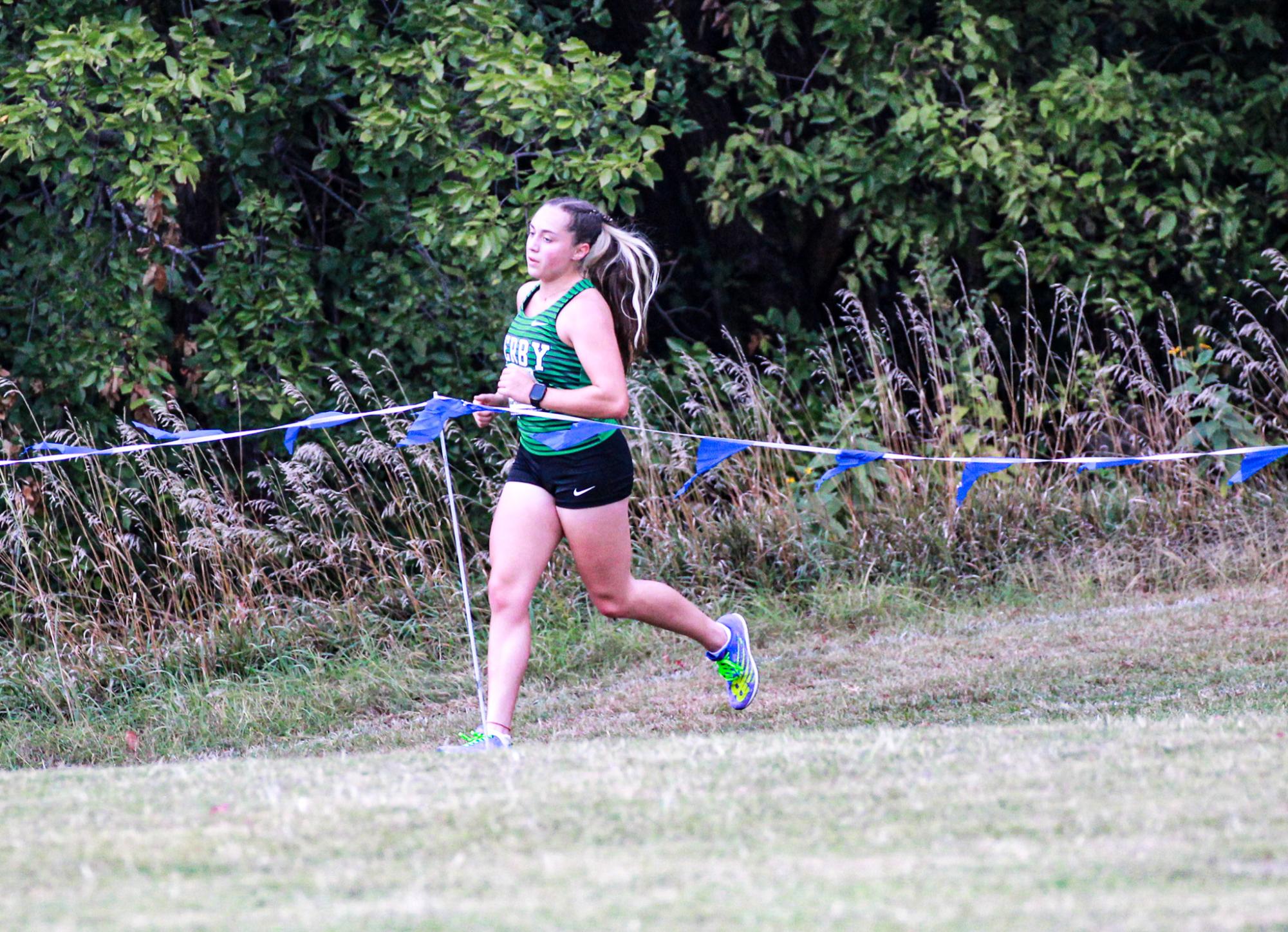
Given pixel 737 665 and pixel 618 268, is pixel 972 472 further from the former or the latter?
pixel 618 268

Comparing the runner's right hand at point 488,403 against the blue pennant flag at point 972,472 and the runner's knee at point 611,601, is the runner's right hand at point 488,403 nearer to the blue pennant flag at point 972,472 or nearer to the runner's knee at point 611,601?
the runner's knee at point 611,601

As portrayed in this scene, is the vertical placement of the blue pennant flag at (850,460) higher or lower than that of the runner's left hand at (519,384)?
lower

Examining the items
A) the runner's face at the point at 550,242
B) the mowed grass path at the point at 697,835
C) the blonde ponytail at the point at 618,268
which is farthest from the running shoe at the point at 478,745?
the runner's face at the point at 550,242

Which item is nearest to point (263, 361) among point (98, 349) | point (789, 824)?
point (98, 349)

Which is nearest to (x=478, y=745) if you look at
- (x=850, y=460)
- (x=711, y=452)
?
(x=711, y=452)

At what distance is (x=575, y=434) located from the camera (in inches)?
199

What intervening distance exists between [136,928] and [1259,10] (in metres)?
10.3

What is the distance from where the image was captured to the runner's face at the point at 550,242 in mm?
5117

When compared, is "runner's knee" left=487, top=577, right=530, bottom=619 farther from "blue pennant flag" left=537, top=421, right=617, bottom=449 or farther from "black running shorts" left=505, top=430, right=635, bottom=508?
"blue pennant flag" left=537, top=421, right=617, bottom=449

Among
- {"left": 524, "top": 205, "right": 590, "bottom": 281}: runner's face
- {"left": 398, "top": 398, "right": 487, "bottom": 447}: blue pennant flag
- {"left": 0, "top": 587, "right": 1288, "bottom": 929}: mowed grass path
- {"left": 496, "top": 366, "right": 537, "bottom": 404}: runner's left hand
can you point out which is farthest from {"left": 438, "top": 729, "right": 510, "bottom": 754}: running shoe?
{"left": 524, "top": 205, "right": 590, "bottom": 281}: runner's face

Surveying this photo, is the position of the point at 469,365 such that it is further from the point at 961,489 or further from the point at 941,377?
Result: the point at 961,489

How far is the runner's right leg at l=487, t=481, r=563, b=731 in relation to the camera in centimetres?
498

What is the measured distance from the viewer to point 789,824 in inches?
126

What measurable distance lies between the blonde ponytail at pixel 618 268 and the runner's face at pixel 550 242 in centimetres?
3
